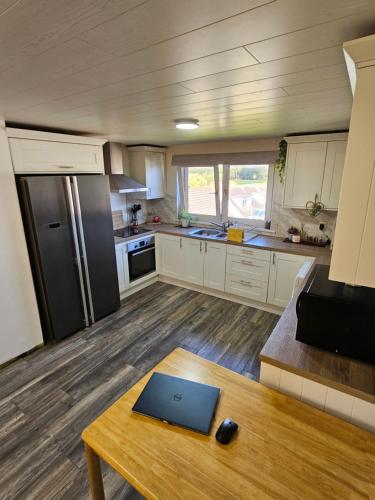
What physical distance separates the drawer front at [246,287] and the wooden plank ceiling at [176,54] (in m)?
2.14

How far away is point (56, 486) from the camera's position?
151 centimetres

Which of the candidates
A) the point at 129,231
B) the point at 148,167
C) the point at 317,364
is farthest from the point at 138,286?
the point at 317,364

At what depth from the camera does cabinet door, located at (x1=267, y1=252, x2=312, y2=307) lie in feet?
9.87

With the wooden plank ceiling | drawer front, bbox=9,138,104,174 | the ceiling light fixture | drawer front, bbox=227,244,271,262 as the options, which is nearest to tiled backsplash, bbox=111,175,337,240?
drawer front, bbox=227,244,271,262

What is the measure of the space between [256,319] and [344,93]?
2.52 metres

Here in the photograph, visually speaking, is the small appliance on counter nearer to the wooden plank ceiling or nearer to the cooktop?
the wooden plank ceiling

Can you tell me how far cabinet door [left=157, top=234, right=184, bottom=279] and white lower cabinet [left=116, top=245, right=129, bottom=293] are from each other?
68 centimetres

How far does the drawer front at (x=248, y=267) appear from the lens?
3.24m

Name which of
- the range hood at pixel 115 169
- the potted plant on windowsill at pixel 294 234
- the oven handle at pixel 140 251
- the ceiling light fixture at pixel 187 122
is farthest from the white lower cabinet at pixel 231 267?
the ceiling light fixture at pixel 187 122

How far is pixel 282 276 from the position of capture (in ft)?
10.2

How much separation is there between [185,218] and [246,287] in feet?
5.22

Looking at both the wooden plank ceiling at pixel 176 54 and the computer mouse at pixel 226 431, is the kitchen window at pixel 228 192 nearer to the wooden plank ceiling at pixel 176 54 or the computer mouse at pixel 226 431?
the wooden plank ceiling at pixel 176 54

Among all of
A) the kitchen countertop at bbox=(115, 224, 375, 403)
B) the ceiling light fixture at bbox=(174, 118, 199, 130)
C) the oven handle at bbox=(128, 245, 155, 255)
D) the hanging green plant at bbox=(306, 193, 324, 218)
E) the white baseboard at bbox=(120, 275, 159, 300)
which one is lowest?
the white baseboard at bbox=(120, 275, 159, 300)

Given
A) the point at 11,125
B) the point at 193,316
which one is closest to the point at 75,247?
the point at 11,125
